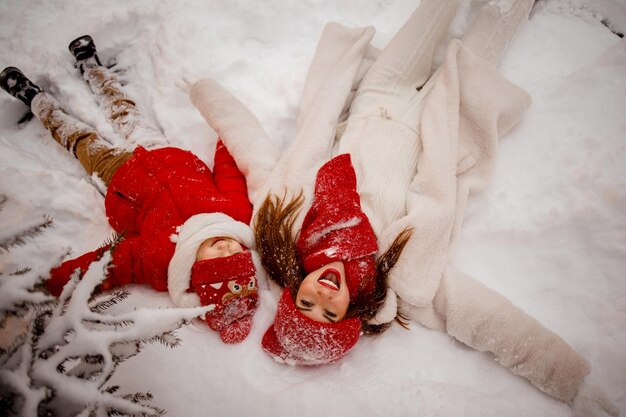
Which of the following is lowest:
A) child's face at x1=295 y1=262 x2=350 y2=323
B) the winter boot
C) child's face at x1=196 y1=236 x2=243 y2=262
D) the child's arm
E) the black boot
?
child's face at x1=295 y1=262 x2=350 y2=323

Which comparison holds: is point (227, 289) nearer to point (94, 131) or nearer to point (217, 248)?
point (217, 248)

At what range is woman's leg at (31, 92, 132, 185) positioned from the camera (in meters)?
1.75

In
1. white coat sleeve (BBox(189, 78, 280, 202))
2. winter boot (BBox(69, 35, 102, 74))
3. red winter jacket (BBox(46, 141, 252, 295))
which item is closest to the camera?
red winter jacket (BBox(46, 141, 252, 295))

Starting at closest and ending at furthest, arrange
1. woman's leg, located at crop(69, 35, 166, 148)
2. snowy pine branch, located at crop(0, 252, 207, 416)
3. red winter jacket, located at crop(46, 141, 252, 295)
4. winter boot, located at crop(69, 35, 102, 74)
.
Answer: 1. snowy pine branch, located at crop(0, 252, 207, 416)
2. red winter jacket, located at crop(46, 141, 252, 295)
3. woman's leg, located at crop(69, 35, 166, 148)
4. winter boot, located at crop(69, 35, 102, 74)

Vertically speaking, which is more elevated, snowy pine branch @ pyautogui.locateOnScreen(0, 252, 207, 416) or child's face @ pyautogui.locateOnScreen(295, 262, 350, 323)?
snowy pine branch @ pyautogui.locateOnScreen(0, 252, 207, 416)

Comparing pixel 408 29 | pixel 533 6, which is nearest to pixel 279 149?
pixel 408 29

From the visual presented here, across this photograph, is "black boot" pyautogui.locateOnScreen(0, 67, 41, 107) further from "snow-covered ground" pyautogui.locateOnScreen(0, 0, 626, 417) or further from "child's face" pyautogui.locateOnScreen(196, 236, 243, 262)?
"child's face" pyautogui.locateOnScreen(196, 236, 243, 262)

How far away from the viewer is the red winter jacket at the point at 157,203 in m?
1.51

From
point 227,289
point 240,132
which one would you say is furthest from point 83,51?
point 227,289

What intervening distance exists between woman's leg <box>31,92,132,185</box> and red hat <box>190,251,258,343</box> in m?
0.70

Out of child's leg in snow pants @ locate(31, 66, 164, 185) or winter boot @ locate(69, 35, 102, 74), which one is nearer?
child's leg in snow pants @ locate(31, 66, 164, 185)

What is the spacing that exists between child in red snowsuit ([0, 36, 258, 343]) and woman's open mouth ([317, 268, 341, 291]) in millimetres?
267

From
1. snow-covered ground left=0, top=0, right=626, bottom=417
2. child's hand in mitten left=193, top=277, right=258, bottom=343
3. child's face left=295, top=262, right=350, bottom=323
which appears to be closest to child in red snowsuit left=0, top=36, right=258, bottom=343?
child's hand in mitten left=193, top=277, right=258, bottom=343

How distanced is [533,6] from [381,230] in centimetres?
165
